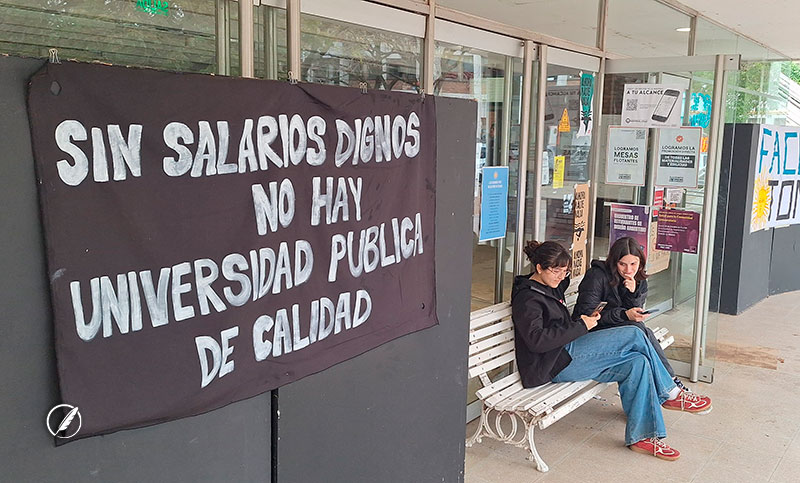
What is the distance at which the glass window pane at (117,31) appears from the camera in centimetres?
220

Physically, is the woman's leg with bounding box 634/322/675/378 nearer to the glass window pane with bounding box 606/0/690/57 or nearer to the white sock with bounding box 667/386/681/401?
the white sock with bounding box 667/386/681/401

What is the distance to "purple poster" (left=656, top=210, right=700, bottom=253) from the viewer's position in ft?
17.1

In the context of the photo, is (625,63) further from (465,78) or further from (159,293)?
(159,293)

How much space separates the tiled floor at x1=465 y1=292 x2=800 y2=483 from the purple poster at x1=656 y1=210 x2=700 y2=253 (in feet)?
3.42

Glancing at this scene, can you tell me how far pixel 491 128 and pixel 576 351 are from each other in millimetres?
1419

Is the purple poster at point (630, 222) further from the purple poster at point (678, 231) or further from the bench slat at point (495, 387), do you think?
the bench slat at point (495, 387)

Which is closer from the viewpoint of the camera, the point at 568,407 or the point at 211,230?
the point at 211,230

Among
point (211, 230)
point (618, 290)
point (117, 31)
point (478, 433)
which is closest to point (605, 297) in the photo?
point (618, 290)

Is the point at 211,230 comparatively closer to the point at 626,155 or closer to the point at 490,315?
the point at 490,315

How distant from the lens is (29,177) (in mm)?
1687

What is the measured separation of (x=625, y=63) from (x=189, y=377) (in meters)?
4.20

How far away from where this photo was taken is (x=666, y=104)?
16.5 feet

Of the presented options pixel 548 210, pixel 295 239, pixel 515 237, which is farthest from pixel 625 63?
pixel 295 239

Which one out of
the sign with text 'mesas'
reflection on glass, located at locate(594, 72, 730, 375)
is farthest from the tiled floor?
the sign with text 'mesas'
